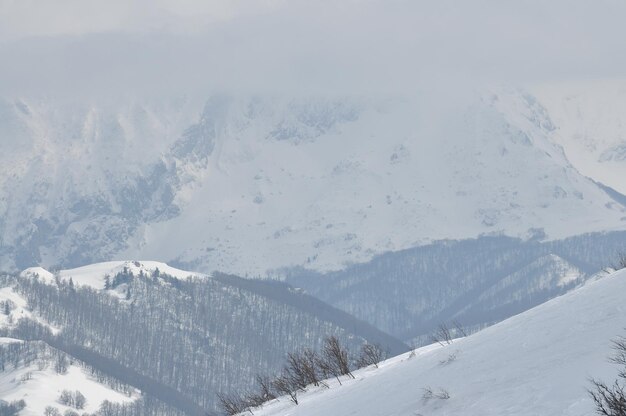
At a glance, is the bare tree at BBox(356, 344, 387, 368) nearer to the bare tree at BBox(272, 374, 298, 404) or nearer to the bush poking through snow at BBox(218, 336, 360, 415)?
the bush poking through snow at BBox(218, 336, 360, 415)

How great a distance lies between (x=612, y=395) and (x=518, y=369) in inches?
262

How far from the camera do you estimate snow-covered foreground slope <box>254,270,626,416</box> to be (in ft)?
102

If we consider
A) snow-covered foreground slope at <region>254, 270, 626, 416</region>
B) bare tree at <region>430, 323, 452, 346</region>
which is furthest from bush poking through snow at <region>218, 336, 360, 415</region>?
snow-covered foreground slope at <region>254, 270, 626, 416</region>

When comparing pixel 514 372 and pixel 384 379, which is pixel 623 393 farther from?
pixel 384 379

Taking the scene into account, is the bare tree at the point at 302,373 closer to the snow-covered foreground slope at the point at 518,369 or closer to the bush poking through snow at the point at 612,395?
the snow-covered foreground slope at the point at 518,369

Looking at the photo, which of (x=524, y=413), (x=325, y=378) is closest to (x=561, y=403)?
(x=524, y=413)

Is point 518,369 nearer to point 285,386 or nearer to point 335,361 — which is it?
point 335,361

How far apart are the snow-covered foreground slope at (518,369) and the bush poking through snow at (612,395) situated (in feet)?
1.09

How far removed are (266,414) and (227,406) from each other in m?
10.6

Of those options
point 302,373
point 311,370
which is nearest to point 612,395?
point 311,370

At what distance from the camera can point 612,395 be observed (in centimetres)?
2734

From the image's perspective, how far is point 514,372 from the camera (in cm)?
3384

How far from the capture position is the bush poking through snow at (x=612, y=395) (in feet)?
89.0

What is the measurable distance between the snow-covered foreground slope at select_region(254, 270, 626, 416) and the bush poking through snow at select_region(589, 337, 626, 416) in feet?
1.09
